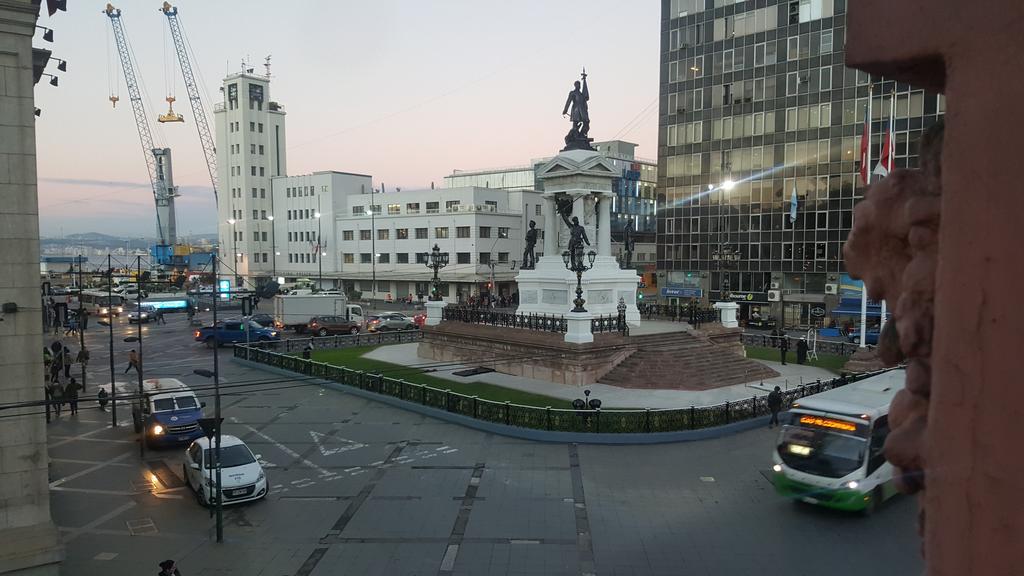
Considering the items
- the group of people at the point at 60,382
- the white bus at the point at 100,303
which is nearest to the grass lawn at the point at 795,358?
the group of people at the point at 60,382

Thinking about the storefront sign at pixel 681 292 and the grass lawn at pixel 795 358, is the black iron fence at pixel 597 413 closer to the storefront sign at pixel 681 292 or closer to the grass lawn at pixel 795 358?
the grass lawn at pixel 795 358

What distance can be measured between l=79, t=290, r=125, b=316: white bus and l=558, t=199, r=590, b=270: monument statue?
165 feet

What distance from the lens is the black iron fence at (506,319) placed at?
97.4 feet

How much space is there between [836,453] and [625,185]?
87.1 meters

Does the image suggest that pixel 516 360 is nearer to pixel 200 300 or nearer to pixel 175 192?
pixel 200 300

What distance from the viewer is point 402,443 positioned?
20.9 metres

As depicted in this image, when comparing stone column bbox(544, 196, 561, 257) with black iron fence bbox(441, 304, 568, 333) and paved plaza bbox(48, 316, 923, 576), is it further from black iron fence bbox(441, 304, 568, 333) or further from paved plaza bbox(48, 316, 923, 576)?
paved plaza bbox(48, 316, 923, 576)

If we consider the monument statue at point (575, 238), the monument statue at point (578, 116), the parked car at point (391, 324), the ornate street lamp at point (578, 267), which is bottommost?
the parked car at point (391, 324)

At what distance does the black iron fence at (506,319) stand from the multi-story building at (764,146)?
81.1ft

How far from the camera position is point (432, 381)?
29.2 meters

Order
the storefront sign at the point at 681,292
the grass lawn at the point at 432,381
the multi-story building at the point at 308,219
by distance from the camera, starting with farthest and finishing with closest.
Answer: the multi-story building at the point at 308,219
the storefront sign at the point at 681,292
the grass lawn at the point at 432,381

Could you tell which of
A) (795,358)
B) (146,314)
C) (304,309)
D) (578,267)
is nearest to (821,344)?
(795,358)

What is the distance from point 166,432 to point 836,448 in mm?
18985

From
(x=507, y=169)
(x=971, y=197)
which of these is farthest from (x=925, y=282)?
(x=507, y=169)
